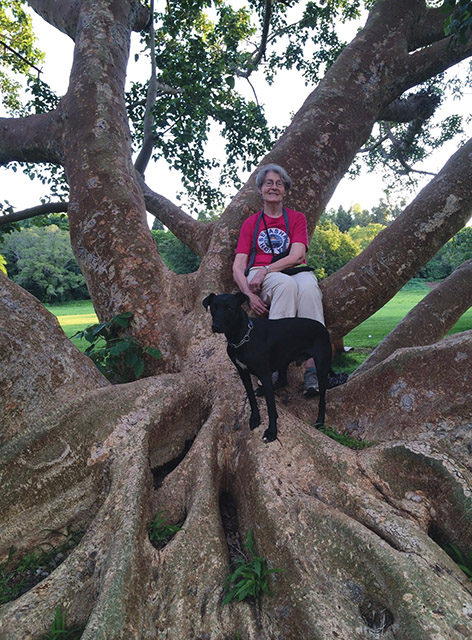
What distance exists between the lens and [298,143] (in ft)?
14.3

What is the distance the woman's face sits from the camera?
333 cm

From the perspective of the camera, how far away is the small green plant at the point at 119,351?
3.31 metres

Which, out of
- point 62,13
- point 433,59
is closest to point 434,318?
point 433,59

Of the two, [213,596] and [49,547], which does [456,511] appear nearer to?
[213,596]

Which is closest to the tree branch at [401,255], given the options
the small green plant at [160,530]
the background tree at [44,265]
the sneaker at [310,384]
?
the sneaker at [310,384]

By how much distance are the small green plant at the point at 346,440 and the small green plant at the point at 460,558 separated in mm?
750

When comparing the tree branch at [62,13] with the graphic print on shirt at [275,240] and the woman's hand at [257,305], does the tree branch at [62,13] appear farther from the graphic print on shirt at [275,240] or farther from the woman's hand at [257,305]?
the woman's hand at [257,305]

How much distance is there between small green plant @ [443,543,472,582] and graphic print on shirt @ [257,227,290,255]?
2.39 m

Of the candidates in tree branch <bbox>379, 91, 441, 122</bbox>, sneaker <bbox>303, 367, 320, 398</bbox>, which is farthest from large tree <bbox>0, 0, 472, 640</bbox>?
tree branch <bbox>379, 91, 441, 122</bbox>

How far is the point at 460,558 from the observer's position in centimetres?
194

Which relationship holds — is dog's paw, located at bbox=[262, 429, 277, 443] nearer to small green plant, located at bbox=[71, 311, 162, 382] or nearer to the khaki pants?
the khaki pants

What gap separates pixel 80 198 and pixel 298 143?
7.95ft

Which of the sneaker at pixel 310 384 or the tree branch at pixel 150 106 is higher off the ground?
the tree branch at pixel 150 106

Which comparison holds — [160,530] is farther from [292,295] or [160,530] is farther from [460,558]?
[292,295]
